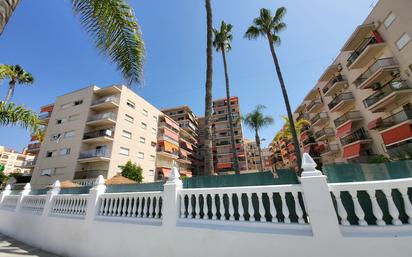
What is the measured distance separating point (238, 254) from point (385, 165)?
2.82m

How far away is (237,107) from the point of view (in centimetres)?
5319

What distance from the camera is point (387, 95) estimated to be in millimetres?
16844

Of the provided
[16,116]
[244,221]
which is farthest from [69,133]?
[244,221]

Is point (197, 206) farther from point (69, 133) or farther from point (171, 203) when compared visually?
point (69, 133)

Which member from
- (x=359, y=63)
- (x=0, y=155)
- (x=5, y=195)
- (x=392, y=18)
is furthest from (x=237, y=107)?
(x=0, y=155)

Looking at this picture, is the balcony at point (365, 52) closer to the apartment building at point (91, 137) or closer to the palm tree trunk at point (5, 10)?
the palm tree trunk at point (5, 10)

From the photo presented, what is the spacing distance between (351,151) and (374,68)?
972 cm

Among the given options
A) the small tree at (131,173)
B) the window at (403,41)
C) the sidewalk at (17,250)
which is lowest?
the sidewalk at (17,250)

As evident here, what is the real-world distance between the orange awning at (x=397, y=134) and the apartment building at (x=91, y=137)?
30.3 meters

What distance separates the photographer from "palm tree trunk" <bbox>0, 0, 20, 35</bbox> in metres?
Result: 2.02

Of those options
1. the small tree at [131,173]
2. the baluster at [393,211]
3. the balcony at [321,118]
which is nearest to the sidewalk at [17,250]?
the baluster at [393,211]

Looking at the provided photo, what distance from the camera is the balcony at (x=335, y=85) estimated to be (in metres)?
23.9

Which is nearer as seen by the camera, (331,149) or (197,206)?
(197,206)

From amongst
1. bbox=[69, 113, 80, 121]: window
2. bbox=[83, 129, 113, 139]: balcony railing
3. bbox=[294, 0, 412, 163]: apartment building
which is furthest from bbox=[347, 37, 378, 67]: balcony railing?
bbox=[69, 113, 80, 121]: window
